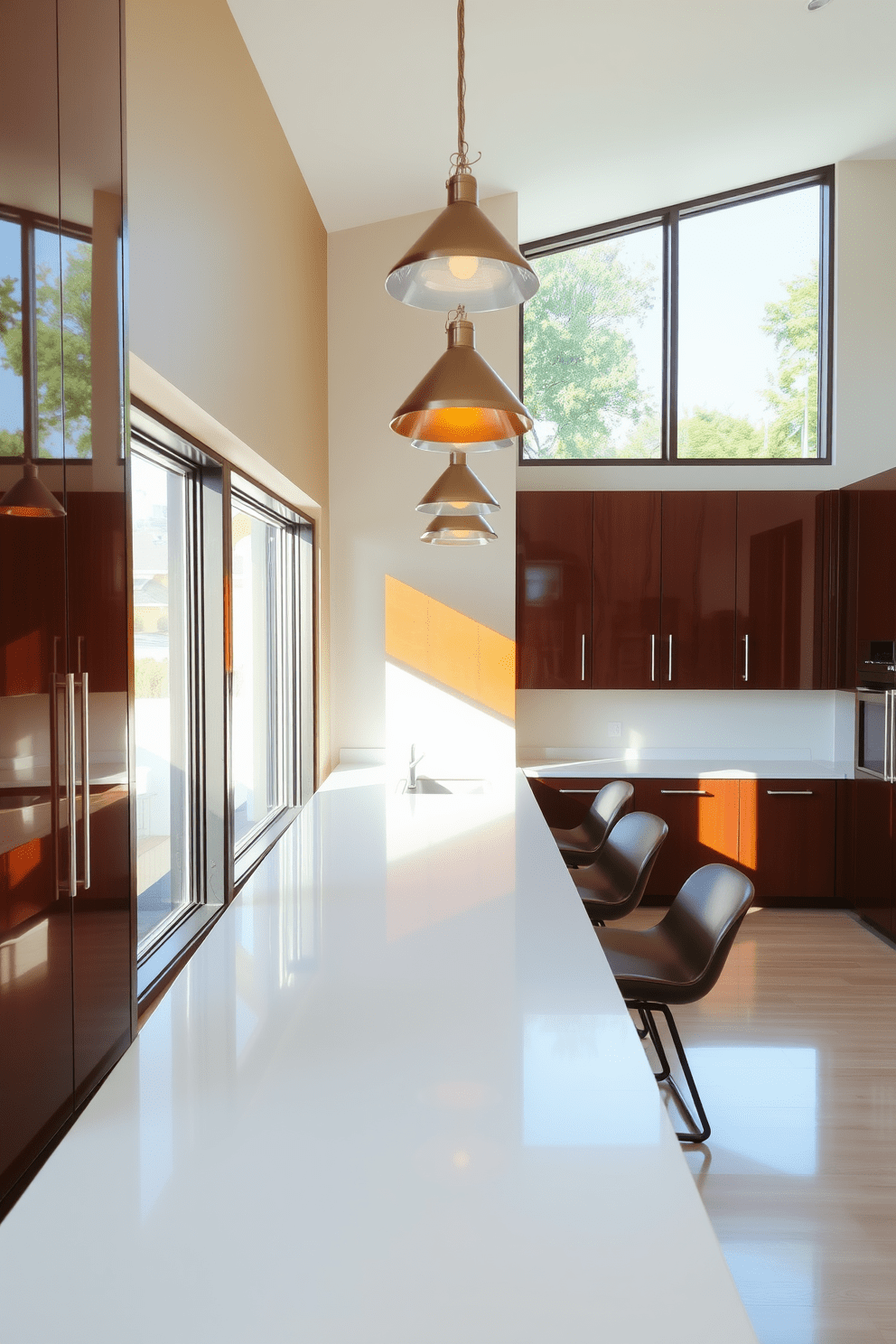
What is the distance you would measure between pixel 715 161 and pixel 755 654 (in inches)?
110

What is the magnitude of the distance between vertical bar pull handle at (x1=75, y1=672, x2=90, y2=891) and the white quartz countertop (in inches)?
158

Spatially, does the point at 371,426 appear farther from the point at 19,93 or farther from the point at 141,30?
the point at 19,93

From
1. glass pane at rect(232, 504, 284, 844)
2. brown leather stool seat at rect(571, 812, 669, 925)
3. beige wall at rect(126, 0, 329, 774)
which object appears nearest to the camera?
beige wall at rect(126, 0, 329, 774)

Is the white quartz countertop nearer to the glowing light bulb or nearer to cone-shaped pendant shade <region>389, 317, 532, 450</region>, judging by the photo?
cone-shaped pendant shade <region>389, 317, 532, 450</region>

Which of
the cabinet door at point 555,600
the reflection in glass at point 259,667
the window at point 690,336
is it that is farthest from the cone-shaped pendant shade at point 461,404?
the window at point 690,336

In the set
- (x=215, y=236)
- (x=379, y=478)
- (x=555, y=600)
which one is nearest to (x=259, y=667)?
(x=379, y=478)

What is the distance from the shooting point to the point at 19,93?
1.22 metres

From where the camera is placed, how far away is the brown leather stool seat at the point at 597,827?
162 inches

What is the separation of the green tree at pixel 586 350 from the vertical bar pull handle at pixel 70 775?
4837mm

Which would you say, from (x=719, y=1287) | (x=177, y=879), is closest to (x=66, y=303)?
(x=719, y=1287)

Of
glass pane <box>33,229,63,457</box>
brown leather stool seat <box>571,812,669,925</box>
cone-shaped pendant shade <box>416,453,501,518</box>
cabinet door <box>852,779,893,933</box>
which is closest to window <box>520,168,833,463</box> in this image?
cabinet door <box>852,779,893,933</box>

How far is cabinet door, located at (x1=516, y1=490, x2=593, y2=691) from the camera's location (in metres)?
5.45

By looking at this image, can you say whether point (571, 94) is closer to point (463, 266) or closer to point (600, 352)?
point (600, 352)

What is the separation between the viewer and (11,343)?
1.18 metres
